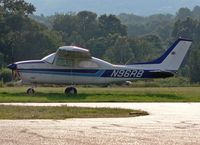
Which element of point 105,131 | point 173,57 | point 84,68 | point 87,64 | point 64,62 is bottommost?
point 84,68

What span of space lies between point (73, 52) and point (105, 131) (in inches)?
805

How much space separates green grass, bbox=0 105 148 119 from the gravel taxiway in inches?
48.2

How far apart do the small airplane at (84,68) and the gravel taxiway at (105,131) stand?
16.3 metres

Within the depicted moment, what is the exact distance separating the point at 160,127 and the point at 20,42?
69.6 metres

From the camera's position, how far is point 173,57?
36.2 metres

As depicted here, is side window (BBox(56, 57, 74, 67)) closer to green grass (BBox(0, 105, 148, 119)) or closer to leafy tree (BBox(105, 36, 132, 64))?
green grass (BBox(0, 105, 148, 119))

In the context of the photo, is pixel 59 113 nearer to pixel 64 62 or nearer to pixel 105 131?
pixel 105 131

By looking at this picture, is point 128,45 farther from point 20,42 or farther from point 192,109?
point 192,109

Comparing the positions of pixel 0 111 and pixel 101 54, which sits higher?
pixel 0 111

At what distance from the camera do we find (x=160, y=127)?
15930mm

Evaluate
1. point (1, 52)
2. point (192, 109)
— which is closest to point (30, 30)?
point (1, 52)

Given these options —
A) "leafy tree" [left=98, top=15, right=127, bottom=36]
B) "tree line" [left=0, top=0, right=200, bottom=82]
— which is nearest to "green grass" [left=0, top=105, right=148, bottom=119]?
"tree line" [left=0, top=0, right=200, bottom=82]

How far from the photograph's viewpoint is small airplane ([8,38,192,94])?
34906 mm

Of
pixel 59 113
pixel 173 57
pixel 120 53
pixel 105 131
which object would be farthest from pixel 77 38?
pixel 105 131
